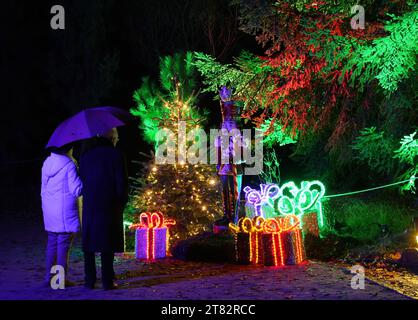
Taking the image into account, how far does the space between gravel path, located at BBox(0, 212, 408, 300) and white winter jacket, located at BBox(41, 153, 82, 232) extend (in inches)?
33.9

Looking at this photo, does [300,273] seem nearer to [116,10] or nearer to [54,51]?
[116,10]

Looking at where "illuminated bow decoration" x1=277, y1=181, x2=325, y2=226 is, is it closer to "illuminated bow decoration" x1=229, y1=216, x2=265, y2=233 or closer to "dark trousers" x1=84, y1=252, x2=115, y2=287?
"illuminated bow decoration" x1=229, y1=216, x2=265, y2=233

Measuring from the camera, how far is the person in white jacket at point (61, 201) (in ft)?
27.8

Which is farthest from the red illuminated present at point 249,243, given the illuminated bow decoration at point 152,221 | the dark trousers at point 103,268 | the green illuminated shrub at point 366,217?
the green illuminated shrub at point 366,217

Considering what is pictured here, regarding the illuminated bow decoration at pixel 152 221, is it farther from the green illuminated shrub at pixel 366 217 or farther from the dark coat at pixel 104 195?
the green illuminated shrub at pixel 366 217

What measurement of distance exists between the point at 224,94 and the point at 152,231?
10.3 ft

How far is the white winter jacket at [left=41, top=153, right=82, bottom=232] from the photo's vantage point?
846cm

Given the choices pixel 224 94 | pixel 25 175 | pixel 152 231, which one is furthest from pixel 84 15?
pixel 152 231

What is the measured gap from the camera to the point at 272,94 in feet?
40.4
